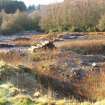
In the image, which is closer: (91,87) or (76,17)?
(91,87)

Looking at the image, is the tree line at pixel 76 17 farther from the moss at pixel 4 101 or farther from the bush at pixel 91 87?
the moss at pixel 4 101

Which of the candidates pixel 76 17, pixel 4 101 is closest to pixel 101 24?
pixel 76 17

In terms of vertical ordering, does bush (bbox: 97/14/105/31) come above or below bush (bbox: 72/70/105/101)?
below

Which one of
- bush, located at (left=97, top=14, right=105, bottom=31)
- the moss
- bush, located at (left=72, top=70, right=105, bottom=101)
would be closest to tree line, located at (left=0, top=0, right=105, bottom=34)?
bush, located at (left=97, top=14, right=105, bottom=31)

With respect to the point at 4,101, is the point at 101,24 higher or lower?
lower

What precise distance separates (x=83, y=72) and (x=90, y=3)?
56635mm

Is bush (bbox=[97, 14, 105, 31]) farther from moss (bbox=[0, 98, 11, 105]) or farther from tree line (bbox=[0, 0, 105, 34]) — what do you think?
moss (bbox=[0, 98, 11, 105])

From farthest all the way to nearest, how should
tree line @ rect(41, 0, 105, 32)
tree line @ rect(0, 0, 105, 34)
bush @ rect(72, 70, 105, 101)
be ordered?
tree line @ rect(0, 0, 105, 34)
tree line @ rect(41, 0, 105, 32)
bush @ rect(72, 70, 105, 101)

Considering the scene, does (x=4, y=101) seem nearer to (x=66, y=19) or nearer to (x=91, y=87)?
(x=91, y=87)

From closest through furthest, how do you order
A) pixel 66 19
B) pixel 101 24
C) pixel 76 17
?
pixel 101 24 → pixel 76 17 → pixel 66 19

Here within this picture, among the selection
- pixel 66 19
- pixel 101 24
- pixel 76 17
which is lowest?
pixel 101 24

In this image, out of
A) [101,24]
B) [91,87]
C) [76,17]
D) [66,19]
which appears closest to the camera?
[91,87]

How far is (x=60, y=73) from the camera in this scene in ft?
62.3

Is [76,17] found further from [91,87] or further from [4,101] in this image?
[4,101]
